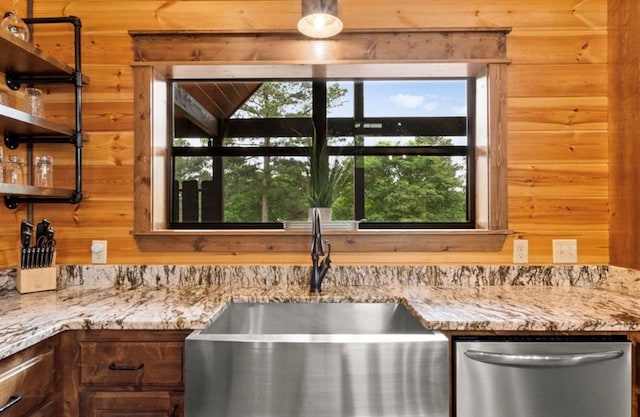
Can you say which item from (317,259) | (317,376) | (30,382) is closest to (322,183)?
(317,259)

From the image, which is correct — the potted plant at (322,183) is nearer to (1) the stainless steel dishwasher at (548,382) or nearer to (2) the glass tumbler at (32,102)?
(1) the stainless steel dishwasher at (548,382)

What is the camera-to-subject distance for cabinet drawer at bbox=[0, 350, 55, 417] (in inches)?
41.6

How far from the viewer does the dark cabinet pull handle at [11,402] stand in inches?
41.0

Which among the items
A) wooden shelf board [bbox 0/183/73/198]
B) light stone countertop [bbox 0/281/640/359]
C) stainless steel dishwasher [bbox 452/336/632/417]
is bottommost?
stainless steel dishwasher [bbox 452/336/632/417]

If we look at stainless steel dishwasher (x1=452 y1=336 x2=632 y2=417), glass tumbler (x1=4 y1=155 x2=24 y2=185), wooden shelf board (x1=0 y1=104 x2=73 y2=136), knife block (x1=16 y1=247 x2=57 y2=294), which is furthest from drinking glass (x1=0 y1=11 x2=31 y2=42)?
stainless steel dishwasher (x1=452 y1=336 x2=632 y2=417)

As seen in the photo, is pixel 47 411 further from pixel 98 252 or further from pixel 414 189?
pixel 414 189

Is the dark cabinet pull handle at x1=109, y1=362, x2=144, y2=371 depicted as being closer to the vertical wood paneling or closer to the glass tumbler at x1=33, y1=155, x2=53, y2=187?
the glass tumbler at x1=33, y1=155, x2=53, y2=187

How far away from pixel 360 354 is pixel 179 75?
167cm

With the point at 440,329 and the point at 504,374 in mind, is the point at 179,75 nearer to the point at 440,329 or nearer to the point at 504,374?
the point at 440,329

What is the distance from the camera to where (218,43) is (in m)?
1.92

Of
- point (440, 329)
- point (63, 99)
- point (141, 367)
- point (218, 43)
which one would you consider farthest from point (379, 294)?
point (63, 99)

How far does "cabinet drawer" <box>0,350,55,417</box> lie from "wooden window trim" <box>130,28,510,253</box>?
771mm

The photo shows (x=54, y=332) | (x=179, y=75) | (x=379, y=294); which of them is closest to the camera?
(x=54, y=332)

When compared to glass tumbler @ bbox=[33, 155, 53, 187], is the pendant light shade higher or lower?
higher
